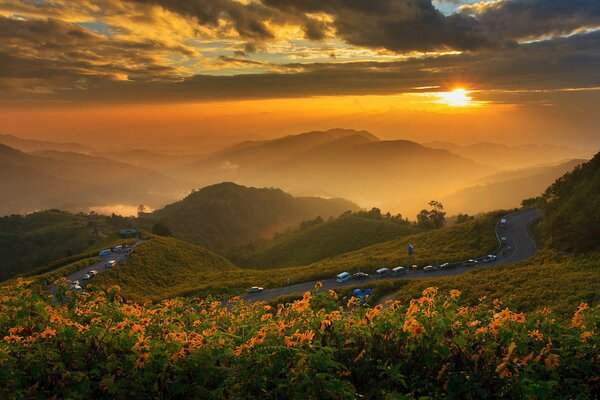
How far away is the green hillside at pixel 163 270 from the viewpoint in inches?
2581

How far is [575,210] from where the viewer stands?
55.3 m

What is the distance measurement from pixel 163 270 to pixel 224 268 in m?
21.8

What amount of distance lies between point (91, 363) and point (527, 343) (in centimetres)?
919

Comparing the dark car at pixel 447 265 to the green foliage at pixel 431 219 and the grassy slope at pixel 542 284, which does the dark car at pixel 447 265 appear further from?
the green foliage at pixel 431 219

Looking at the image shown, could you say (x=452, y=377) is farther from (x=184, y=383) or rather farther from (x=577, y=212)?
(x=577, y=212)

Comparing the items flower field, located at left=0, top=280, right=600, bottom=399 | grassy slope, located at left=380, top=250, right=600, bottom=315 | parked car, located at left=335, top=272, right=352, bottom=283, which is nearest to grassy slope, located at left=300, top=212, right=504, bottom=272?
parked car, located at left=335, top=272, right=352, bottom=283

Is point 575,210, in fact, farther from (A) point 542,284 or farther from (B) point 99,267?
(B) point 99,267

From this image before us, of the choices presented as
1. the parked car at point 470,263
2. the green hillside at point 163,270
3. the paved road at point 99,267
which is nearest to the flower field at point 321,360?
the green hillside at point 163,270

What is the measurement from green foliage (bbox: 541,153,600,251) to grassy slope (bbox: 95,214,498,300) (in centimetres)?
1137

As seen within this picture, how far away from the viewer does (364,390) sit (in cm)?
768

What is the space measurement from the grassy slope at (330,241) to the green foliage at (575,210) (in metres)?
49.8

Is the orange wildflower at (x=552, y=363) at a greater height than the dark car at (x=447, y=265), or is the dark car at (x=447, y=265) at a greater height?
the orange wildflower at (x=552, y=363)

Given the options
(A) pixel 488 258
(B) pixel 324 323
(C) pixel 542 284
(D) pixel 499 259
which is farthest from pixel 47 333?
(D) pixel 499 259

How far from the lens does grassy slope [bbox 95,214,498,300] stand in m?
63.4
